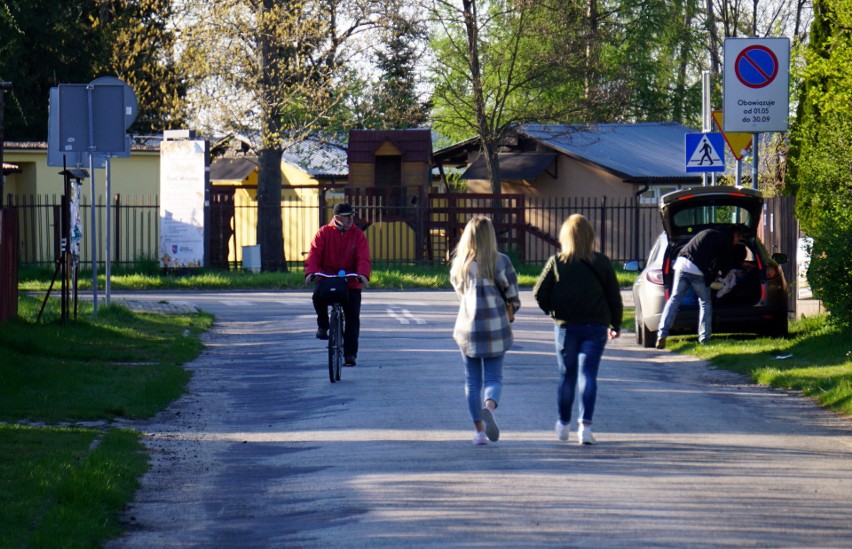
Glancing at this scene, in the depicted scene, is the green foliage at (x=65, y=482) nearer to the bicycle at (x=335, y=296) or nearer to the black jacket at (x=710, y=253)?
the bicycle at (x=335, y=296)

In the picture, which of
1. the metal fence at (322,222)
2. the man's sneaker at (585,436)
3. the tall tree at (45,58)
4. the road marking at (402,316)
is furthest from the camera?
the tall tree at (45,58)

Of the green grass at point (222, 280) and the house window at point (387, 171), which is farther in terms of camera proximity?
the house window at point (387, 171)

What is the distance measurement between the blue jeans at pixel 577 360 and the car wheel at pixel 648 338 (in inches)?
276

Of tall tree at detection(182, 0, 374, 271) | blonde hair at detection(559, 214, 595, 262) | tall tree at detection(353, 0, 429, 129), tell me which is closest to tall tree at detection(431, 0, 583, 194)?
tall tree at detection(353, 0, 429, 129)

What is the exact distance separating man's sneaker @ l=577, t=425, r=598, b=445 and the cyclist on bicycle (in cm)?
446

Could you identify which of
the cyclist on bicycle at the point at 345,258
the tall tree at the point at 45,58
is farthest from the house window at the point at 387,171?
the cyclist on bicycle at the point at 345,258

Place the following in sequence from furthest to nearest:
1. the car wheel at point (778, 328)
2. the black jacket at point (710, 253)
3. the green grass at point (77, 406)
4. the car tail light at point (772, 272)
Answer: the car wheel at point (778, 328), the car tail light at point (772, 272), the black jacket at point (710, 253), the green grass at point (77, 406)

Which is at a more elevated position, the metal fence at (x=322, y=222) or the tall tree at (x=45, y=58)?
the tall tree at (x=45, y=58)

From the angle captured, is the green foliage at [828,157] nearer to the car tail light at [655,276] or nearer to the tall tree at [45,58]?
the car tail light at [655,276]

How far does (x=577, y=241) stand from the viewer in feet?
30.2

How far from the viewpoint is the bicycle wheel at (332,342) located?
12.4 m

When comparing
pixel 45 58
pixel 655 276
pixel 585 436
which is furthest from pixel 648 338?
pixel 45 58

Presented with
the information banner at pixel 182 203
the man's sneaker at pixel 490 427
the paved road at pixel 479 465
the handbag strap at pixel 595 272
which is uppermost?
the information banner at pixel 182 203

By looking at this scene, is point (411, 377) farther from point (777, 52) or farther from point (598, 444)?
point (777, 52)
